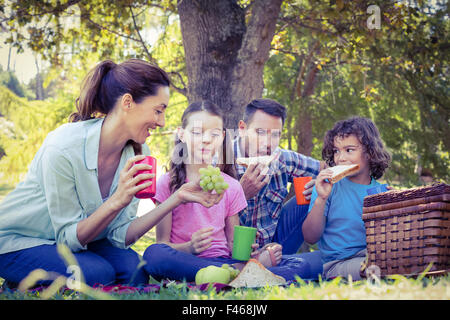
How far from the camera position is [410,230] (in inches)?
102

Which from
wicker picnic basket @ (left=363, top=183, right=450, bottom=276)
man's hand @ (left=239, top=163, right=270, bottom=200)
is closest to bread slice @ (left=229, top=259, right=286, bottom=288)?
wicker picnic basket @ (left=363, top=183, right=450, bottom=276)

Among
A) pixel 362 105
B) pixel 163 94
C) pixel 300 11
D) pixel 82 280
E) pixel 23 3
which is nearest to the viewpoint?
pixel 82 280

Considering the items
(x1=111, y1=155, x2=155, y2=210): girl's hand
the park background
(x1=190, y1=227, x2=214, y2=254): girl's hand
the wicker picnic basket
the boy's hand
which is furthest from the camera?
the park background

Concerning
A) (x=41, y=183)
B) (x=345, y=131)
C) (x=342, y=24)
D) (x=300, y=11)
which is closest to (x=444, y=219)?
(x=345, y=131)

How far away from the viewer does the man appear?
13.7ft

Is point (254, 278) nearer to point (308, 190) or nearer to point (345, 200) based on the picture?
point (308, 190)

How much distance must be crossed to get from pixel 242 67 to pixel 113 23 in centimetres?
314

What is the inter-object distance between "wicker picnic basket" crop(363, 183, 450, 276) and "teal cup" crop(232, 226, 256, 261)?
33.9 inches

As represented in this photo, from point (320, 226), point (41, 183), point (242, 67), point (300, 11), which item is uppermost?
point (300, 11)

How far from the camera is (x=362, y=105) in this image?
802cm

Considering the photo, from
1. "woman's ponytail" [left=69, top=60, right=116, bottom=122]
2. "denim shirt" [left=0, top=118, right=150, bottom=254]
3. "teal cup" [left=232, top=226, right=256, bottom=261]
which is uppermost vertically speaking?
"woman's ponytail" [left=69, top=60, right=116, bottom=122]

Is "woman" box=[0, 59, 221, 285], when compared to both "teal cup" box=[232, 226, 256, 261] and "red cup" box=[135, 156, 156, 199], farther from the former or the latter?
"teal cup" box=[232, 226, 256, 261]

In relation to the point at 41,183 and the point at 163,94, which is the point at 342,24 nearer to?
the point at 163,94

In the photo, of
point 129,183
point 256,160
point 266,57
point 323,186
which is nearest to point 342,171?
point 323,186
